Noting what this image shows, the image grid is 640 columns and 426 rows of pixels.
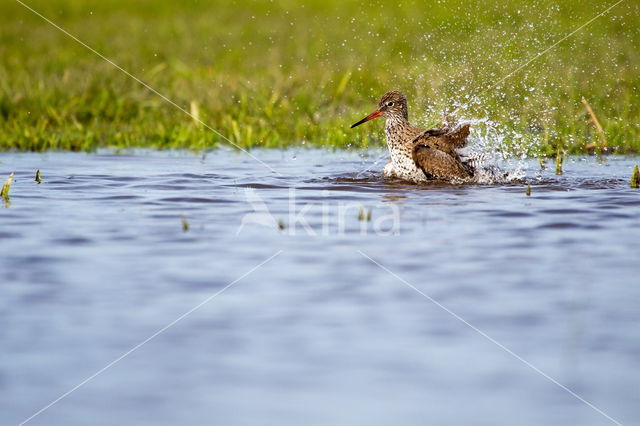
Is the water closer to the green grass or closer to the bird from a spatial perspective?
the bird

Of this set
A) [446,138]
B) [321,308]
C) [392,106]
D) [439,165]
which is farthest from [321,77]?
[321,308]

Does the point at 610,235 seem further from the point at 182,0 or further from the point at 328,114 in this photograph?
the point at 182,0

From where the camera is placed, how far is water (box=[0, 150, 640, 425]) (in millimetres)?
3988

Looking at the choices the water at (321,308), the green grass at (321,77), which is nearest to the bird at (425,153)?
the water at (321,308)

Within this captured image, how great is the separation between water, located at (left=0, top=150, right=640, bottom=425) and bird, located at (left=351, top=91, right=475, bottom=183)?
932mm

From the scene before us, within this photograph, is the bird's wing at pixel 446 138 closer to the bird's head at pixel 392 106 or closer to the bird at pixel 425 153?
the bird at pixel 425 153

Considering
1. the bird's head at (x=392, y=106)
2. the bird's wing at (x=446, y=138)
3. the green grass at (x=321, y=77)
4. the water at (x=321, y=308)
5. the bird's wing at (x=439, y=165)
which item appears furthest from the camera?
the green grass at (x=321, y=77)

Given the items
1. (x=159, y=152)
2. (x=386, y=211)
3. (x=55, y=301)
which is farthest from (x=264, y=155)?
(x=55, y=301)

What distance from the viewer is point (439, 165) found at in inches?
380

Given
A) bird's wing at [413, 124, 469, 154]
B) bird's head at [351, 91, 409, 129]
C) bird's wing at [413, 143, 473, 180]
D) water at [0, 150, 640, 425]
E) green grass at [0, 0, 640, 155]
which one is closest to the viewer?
water at [0, 150, 640, 425]

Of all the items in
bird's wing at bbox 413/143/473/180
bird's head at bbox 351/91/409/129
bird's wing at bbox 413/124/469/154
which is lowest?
bird's wing at bbox 413/143/473/180

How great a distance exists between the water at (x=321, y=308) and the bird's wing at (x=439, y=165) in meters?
0.90

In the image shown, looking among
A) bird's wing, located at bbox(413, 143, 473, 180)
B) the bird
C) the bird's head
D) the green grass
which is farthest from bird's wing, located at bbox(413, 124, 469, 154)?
the green grass

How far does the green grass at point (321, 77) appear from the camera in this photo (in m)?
12.6
